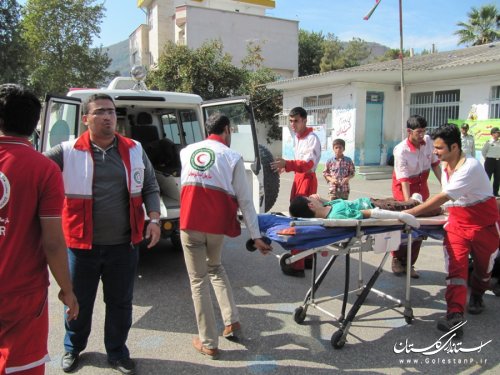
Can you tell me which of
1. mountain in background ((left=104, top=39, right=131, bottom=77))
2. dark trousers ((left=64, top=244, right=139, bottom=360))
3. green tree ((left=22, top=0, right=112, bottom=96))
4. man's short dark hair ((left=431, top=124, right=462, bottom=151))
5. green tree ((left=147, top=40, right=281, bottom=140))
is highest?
mountain in background ((left=104, top=39, right=131, bottom=77))

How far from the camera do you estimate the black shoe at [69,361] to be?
306 cm

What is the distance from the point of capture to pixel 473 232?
375cm

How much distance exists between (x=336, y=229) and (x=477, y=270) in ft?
5.34

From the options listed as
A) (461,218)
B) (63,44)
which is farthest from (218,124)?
(63,44)

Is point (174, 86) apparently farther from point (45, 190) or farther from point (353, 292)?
point (45, 190)

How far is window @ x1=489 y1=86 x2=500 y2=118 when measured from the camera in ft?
40.8

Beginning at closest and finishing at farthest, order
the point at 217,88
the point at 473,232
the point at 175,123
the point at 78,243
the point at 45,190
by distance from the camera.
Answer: the point at 45,190 → the point at 78,243 → the point at 473,232 → the point at 175,123 → the point at 217,88

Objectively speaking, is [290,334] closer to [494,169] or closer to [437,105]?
[494,169]

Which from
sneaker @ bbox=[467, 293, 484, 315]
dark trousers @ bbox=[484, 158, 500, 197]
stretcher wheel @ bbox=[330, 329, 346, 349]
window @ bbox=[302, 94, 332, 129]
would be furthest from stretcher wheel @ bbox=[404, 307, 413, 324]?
window @ bbox=[302, 94, 332, 129]

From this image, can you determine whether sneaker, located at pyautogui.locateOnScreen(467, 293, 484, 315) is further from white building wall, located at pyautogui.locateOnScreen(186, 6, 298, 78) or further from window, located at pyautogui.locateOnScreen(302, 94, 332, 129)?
white building wall, located at pyautogui.locateOnScreen(186, 6, 298, 78)

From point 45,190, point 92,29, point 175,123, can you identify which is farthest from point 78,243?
point 92,29

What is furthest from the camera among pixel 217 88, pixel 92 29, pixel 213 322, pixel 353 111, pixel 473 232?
pixel 92 29

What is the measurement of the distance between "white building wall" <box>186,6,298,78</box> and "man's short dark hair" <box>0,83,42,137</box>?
2850 cm

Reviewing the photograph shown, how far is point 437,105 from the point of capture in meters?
14.4
